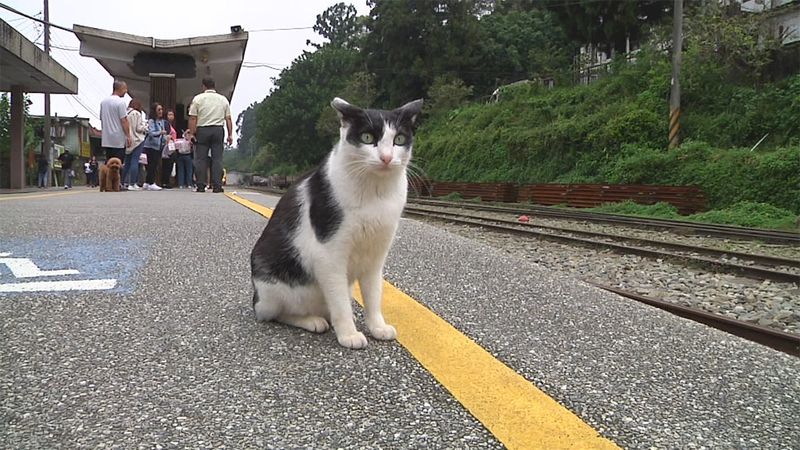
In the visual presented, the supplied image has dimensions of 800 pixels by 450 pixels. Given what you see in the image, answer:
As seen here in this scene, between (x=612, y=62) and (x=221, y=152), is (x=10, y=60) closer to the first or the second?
(x=221, y=152)

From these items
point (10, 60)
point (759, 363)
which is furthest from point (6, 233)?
point (10, 60)

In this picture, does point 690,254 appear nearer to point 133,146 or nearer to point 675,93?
point 133,146

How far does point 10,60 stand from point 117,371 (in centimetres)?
1613

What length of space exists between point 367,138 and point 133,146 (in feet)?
33.6

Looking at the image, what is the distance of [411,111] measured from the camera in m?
2.39

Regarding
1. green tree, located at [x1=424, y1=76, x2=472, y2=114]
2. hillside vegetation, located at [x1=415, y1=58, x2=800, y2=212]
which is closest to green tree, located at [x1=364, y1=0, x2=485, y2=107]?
green tree, located at [x1=424, y1=76, x2=472, y2=114]

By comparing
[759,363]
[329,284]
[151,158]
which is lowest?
[759,363]

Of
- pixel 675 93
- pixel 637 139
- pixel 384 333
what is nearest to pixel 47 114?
pixel 637 139

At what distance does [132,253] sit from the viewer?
3928 millimetres

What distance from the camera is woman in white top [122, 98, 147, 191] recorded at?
10812 millimetres

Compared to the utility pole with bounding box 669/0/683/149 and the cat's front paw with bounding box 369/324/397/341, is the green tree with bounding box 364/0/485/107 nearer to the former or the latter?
the utility pole with bounding box 669/0/683/149

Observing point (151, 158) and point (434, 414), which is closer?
point (434, 414)

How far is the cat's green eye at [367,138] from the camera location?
87.9 inches

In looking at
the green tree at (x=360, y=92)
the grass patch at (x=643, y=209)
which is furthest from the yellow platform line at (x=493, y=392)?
the green tree at (x=360, y=92)
